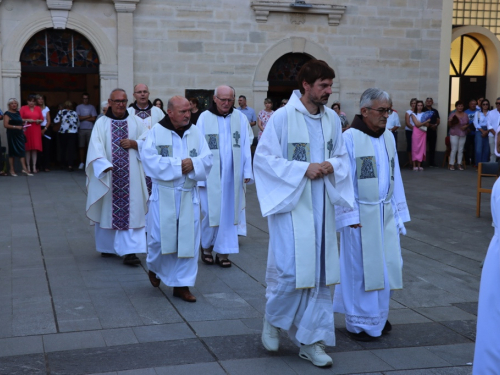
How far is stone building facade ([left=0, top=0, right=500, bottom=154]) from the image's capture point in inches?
613

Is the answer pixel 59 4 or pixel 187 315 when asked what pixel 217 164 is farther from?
pixel 59 4

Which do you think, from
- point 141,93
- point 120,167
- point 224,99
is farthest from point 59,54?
point 224,99

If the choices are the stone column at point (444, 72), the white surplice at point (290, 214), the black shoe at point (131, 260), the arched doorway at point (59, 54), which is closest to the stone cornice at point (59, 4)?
the arched doorway at point (59, 54)

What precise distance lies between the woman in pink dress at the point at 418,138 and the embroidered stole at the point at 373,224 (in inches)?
518

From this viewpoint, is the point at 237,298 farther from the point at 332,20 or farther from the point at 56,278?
the point at 332,20

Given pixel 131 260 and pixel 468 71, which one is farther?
pixel 468 71

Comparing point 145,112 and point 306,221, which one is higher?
point 145,112

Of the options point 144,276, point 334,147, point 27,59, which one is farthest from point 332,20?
point 334,147

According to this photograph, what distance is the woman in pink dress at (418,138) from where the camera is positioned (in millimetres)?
17547

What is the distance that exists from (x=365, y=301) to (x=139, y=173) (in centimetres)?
335

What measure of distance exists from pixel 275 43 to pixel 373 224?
1287cm

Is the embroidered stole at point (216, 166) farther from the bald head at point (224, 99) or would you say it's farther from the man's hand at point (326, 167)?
the man's hand at point (326, 167)

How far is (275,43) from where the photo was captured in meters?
17.0

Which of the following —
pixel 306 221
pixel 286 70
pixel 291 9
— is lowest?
pixel 306 221
